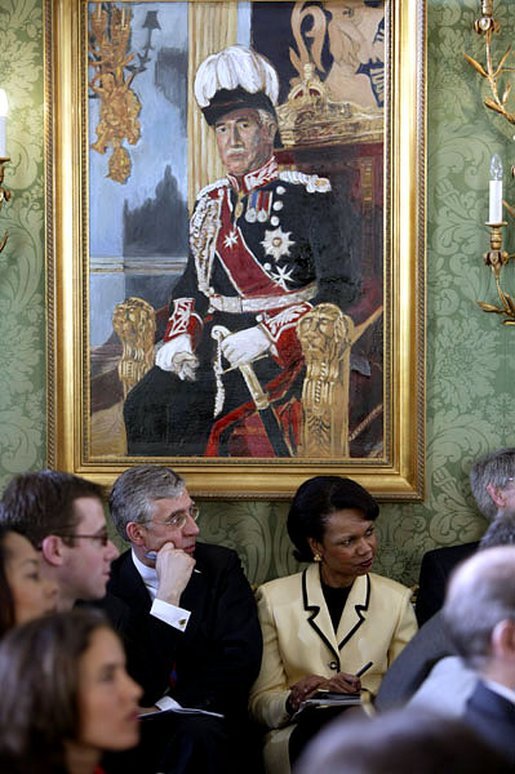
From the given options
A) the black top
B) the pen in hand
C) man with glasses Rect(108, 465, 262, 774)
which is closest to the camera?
man with glasses Rect(108, 465, 262, 774)

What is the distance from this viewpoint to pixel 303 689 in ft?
13.5

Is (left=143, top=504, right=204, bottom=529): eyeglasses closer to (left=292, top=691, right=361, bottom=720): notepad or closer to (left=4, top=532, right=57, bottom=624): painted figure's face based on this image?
(left=292, top=691, right=361, bottom=720): notepad

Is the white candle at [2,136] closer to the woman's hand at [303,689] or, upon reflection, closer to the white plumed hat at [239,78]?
the white plumed hat at [239,78]

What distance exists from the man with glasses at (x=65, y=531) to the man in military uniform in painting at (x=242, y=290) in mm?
1134

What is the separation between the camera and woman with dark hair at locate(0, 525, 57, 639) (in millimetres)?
2832

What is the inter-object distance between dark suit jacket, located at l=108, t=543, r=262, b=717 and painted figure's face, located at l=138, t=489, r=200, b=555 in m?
0.11

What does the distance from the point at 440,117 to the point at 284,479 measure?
1.40 metres

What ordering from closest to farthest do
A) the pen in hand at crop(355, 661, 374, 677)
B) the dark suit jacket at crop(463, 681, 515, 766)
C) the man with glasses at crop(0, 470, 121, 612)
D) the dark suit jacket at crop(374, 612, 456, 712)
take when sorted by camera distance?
1. the dark suit jacket at crop(463, 681, 515, 766)
2. the dark suit jacket at crop(374, 612, 456, 712)
3. the man with glasses at crop(0, 470, 121, 612)
4. the pen in hand at crop(355, 661, 374, 677)

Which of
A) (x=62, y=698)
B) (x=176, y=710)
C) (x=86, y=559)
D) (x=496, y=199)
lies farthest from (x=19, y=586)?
(x=496, y=199)

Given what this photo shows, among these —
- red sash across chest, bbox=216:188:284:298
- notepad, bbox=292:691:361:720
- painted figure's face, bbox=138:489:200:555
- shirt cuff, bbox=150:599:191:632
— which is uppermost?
red sash across chest, bbox=216:188:284:298

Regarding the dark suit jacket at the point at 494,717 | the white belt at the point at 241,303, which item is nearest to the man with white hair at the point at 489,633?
the dark suit jacket at the point at 494,717

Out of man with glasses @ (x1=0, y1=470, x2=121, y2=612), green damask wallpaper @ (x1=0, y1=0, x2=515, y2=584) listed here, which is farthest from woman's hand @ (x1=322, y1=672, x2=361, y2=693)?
man with glasses @ (x1=0, y1=470, x2=121, y2=612)

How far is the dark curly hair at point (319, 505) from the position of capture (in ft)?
14.4

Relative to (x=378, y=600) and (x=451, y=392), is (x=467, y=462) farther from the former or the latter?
(x=378, y=600)
